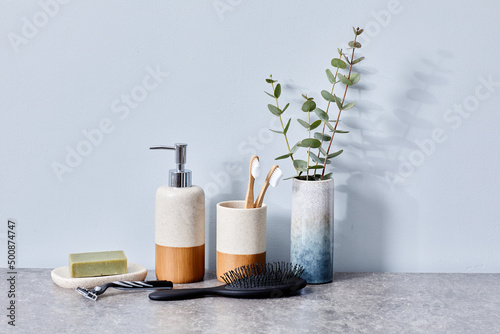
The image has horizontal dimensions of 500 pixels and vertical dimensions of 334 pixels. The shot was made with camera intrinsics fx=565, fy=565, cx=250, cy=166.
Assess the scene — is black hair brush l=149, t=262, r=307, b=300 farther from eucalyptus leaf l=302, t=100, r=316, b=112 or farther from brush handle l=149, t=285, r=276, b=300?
eucalyptus leaf l=302, t=100, r=316, b=112

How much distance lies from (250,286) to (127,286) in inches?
7.4

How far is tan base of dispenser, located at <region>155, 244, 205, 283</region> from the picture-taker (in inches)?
35.4

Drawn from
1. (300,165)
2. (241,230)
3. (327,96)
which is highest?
(327,96)

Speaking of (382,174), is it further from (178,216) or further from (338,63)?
(178,216)

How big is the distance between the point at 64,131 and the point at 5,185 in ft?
0.46

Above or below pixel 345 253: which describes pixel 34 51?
above

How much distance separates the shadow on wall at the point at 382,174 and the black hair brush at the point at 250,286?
0.17m

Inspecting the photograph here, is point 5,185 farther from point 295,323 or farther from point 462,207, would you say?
point 462,207

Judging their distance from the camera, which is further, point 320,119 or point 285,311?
point 320,119

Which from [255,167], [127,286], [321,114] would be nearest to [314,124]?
[321,114]

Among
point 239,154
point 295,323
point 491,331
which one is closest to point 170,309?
point 295,323

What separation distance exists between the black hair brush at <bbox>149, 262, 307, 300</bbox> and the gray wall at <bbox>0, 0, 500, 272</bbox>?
4.9 inches

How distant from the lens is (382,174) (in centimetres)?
99

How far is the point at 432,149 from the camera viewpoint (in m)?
0.98
